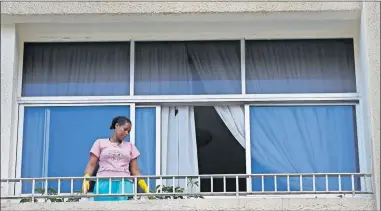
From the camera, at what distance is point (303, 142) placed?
12016 mm

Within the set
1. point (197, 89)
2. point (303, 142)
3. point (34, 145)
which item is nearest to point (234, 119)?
point (197, 89)

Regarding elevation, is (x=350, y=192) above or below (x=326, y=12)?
below

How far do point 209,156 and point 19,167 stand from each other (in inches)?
86.2

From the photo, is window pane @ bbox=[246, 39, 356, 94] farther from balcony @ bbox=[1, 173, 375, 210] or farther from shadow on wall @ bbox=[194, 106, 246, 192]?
balcony @ bbox=[1, 173, 375, 210]

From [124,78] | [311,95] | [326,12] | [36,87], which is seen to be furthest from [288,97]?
[36,87]

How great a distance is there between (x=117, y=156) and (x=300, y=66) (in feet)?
8.27

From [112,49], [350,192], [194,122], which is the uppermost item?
[112,49]

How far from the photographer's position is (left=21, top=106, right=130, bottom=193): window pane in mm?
11930

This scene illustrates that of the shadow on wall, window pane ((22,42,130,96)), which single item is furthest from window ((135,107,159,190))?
the shadow on wall

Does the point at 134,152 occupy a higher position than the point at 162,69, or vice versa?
the point at 162,69

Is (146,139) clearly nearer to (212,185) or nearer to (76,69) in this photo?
(212,185)

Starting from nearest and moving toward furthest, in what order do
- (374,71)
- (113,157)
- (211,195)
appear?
(211,195), (374,71), (113,157)

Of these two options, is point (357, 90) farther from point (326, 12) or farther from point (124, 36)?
point (124, 36)

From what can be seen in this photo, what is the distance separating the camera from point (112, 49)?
12445 mm
